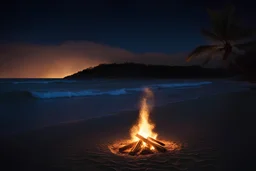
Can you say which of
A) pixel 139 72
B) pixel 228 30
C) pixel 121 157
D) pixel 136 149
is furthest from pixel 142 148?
pixel 139 72

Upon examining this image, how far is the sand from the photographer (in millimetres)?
3115

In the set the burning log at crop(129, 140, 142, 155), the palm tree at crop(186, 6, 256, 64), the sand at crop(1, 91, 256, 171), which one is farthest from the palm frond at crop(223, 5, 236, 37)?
the burning log at crop(129, 140, 142, 155)

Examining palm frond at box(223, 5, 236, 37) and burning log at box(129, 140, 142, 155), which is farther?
palm frond at box(223, 5, 236, 37)

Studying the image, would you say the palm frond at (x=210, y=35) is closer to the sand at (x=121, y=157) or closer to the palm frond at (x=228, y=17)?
the palm frond at (x=228, y=17)

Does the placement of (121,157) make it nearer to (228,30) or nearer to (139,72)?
(228,30)

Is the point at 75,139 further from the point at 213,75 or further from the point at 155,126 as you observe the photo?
the point at 213,75

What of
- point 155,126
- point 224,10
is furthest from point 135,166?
point 224,10

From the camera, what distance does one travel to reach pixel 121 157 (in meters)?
3.43

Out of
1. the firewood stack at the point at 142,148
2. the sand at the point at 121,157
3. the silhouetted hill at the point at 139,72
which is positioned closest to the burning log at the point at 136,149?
the firewood stack at the point at 142,148

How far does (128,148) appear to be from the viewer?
377 centimetres

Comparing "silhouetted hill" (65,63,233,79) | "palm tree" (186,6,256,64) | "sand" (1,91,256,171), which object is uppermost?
"silhouetted hill" (65,63,233,79)

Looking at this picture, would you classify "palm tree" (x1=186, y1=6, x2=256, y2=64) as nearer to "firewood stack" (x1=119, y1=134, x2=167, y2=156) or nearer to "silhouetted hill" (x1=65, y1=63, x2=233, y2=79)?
"firewood stack" (x1=119, y1=134, x2=167, y2=156)

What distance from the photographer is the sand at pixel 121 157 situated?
3.12m

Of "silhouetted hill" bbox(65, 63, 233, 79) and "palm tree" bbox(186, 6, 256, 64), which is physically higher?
"silhouetted hill" bbox(65, 63, 233, 79)
